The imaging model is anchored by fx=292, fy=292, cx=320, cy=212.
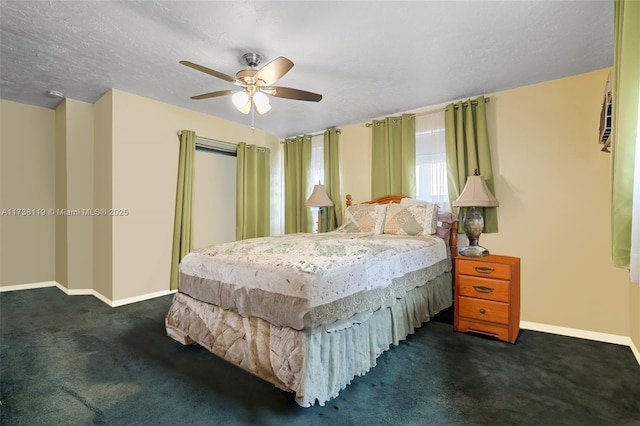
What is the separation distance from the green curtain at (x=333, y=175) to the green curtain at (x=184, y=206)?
1863 millimetres

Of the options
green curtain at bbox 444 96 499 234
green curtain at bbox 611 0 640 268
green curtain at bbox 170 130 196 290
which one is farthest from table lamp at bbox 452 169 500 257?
green curtain at bbox 170 130 196 290

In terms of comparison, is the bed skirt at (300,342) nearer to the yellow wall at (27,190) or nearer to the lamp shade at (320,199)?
the lamp shade at (320,199)

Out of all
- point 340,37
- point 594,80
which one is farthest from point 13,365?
point 594,80

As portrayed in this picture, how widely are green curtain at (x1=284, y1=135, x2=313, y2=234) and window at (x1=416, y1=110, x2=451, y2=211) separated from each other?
1757 mm

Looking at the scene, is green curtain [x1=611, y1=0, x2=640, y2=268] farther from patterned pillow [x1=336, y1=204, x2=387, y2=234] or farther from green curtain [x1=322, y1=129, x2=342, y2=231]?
green curtain [x1=322, y1=129, x2=342, y2=231]

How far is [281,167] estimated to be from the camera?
5.20 metres

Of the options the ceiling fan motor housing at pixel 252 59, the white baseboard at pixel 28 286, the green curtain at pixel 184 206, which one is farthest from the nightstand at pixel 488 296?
the white baseboard at pixel 28 286

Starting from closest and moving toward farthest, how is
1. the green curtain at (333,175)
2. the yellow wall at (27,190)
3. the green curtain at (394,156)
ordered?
the green curtain at (394,156), the yellow wall at (27,190), the green curtain at (333,175)

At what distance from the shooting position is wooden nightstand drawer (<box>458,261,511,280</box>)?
7.72ft

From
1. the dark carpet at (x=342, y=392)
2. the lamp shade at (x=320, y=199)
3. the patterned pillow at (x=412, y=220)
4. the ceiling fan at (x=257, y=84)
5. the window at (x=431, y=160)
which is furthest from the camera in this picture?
the lamp shade at (x=320, y=199)

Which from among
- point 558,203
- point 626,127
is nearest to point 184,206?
point 626,127

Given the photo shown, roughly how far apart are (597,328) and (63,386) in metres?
4.00

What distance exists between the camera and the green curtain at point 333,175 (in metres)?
4.29

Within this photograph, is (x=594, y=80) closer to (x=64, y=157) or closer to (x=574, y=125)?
(x=574, y=125)
